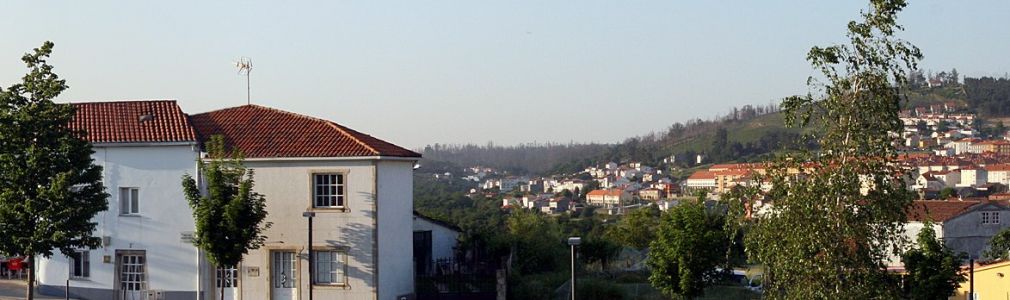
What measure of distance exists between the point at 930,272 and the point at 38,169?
61.5 feet

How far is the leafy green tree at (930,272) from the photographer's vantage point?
24.8 metres

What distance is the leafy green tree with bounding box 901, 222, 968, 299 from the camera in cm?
2483

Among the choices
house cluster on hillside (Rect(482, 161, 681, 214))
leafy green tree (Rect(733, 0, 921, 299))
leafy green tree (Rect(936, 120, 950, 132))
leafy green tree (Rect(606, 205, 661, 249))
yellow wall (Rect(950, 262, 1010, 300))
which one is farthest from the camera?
leafy green tree (Rect(936, 120, 950, 132))

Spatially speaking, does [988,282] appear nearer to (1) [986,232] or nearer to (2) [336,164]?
(2) [336,164]

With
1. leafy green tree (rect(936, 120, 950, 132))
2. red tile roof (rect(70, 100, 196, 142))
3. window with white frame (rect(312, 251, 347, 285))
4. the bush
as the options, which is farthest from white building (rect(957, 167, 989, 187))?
red tile roof (rect(70, 100, 196, 142))

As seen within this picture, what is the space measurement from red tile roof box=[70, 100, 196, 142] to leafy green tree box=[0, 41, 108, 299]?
4920 millimetres

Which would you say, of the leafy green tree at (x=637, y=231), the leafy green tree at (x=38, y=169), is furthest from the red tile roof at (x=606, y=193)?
the leafy green tree at (x=38, y=169)

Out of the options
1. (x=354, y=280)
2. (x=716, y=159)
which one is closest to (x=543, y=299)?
(x=354, y=280)

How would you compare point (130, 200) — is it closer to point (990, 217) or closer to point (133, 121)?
point (133, 121)

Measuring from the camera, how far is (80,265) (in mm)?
30188

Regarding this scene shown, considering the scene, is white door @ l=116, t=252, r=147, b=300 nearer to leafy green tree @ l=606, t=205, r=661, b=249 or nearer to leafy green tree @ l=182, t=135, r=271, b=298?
leafy green tree @ l=182, t=135, r=271, b=298

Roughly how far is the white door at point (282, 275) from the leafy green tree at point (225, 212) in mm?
1891

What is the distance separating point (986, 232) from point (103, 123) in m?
47.9

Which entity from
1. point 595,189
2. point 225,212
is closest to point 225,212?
point 225,212
